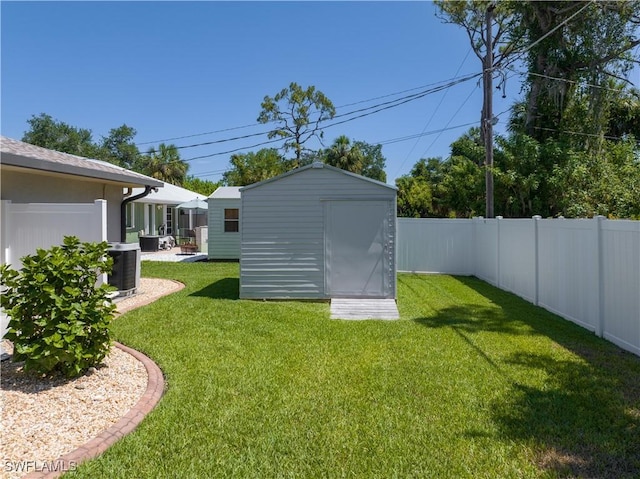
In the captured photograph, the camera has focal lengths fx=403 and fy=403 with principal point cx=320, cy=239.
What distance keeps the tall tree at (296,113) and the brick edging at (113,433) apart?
27154 mm

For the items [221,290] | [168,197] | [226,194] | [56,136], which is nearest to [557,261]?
[221,290]

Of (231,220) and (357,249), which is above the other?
(231,220)

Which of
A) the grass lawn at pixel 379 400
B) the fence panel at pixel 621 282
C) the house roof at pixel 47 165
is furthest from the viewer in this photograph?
the house roof at pixel 47 165

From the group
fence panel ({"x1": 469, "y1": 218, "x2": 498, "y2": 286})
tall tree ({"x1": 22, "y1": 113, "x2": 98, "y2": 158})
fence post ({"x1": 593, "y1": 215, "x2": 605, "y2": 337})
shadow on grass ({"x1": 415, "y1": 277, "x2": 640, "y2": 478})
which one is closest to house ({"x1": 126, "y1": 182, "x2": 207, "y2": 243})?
fence panel ({"x1": 469, "y1": 218, "x2": 498, "y2": 286})

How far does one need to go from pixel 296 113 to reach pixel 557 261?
2595 cm

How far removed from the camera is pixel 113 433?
3.13m

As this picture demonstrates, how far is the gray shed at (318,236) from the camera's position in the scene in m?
8.44

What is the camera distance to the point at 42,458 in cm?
277

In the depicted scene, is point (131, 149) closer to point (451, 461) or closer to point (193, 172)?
point (193, 172)

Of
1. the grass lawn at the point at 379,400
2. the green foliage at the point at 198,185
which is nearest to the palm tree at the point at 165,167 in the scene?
the green foliage at the point at 198,185

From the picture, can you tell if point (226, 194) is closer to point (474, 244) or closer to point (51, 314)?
point (474, 244)

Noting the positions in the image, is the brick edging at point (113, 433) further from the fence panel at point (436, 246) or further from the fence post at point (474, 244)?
the fence post at point (474, 244)

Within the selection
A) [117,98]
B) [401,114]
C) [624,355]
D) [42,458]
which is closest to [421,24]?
[401,114]

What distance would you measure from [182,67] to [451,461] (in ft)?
61.0
